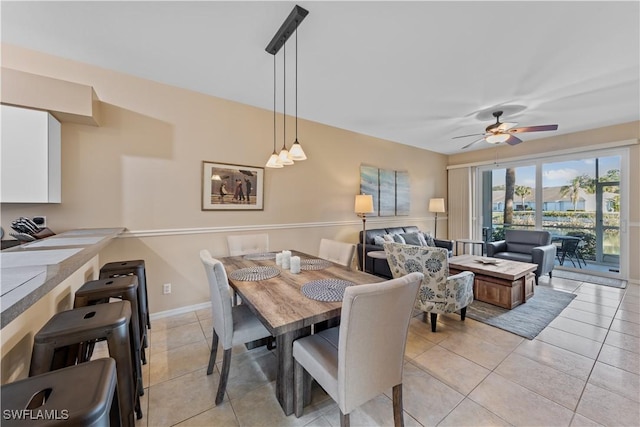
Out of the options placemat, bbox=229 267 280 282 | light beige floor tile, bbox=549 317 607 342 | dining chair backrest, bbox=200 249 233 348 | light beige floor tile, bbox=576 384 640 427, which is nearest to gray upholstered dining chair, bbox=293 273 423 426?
dining chair backrest, bbox=200 249 233 348

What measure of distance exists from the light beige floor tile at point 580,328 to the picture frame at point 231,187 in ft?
12.0

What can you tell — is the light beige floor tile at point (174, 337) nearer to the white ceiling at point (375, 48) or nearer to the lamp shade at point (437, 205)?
the white ceiling at point (375, 48)

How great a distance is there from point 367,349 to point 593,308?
3.61 m

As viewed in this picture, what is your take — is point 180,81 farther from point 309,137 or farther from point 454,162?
point 454,162

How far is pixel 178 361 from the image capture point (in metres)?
2.05

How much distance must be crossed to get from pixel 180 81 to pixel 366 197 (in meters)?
2.93

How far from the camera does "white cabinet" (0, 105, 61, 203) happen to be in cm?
190

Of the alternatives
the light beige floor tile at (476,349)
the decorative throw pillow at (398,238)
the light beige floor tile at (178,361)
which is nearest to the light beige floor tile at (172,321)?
the light beige floor tile at (178,361)

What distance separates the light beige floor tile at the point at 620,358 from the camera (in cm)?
195

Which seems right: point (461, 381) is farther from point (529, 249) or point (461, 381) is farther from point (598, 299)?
point (529, 249)

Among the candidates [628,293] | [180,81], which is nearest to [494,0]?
[180,81]

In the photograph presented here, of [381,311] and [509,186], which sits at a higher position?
[509,186]

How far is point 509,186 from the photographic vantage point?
5.46 m

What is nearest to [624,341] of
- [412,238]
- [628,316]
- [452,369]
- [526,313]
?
[526,313]
